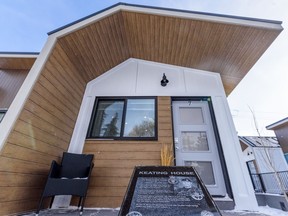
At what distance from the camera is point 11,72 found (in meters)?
4.02

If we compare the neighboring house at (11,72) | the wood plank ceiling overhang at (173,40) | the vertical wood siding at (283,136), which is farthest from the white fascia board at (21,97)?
the vertical wood siding at (283,136)

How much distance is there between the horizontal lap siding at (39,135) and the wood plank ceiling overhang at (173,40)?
49cm

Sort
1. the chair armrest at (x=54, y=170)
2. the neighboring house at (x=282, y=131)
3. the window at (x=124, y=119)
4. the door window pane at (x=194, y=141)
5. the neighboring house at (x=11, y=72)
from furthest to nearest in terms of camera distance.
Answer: the neighboring house at (x=282, y=131) < the neighboring house at (x=11, y=72) < the window at (x=124, y=119) < the door window pane at (x=194, y=141) < the chair armrest at (x=54, y=170)

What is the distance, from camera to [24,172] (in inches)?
74.5

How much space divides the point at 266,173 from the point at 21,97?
7977mm

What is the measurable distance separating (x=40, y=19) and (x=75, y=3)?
115 cm

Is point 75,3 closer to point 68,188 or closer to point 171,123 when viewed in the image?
point 171,123

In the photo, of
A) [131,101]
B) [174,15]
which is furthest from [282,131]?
[174,15]

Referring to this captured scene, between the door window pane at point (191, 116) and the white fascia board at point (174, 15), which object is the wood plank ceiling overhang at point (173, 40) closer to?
the white fascia board at point (174, 15)

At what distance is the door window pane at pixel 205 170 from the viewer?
2.64m

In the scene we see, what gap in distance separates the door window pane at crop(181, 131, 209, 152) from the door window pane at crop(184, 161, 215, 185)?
0.24 meters

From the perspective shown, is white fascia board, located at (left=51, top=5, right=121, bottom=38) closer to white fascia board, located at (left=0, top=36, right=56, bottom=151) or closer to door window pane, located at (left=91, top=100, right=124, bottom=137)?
white fascia board, located at (left=0, top=36, right=56, bottom=151)

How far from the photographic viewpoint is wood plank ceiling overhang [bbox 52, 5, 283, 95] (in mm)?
2629

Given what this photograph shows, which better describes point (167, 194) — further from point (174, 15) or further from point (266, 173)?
point (266, 173)
